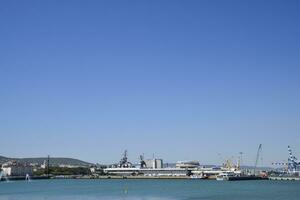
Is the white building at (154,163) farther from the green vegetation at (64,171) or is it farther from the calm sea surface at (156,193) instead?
the calm sea surface at (156,193)

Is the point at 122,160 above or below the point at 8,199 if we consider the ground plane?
above

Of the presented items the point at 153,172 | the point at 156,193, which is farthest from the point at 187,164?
the point at 156,193

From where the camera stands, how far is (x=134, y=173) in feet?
498

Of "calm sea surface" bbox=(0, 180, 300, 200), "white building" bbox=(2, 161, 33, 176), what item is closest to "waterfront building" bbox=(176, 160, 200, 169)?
"white building" bbox=(2, 161, 33, 176)

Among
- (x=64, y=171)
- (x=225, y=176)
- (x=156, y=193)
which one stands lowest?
(x=156, y=193)

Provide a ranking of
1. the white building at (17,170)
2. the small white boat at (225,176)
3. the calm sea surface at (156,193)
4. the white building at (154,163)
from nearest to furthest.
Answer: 1. the calm sea surface at (156,193)
2. the small white boat at (225,176)
3. the white building at (17,170)
4. the white building at (154,163)

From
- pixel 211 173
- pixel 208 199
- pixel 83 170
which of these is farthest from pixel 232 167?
pixel 208 199

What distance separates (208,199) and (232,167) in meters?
94.2

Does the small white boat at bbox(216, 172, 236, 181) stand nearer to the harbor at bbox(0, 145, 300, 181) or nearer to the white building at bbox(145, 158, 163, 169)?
the harbor at bbox(0, 145, 300, 181)

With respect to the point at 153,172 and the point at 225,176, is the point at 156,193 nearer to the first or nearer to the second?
the point at 225,176

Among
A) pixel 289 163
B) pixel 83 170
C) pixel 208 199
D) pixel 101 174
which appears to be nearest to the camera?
pixel 208 199

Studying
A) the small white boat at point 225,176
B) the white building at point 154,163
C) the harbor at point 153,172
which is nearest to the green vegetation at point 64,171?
the harbor at point 153,172

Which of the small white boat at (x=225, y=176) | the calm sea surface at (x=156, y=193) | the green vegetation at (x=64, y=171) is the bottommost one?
the calm sea surface at (x=156, y=193)

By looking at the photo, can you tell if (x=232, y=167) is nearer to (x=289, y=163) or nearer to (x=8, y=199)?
(x=289, y=163)
